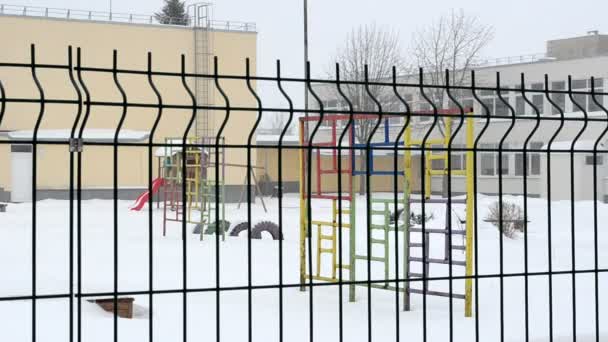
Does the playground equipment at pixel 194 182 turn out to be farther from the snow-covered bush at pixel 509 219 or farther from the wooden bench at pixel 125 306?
the snow-covered bush at pixel 509 219

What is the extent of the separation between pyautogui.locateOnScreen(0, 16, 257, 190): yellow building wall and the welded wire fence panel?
0.32ft

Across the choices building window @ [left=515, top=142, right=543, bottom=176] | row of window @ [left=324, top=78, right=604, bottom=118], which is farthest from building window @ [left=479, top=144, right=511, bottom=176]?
row of window @ [left=324, top=78, right=604, bottom=118]

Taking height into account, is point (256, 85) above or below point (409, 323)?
above

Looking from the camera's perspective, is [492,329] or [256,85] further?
[256,85]

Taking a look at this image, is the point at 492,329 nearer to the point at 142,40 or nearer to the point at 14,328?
the point at 14,328

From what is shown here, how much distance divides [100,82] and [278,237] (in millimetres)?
24819

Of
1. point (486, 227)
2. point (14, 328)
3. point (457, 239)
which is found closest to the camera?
point (14, 328)

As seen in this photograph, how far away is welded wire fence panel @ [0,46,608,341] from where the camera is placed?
404 centimetres

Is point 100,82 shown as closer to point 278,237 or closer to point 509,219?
point 509,219

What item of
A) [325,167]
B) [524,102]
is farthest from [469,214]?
[325,167]

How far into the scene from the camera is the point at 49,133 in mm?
29594

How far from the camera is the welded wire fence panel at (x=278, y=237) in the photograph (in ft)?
13.3

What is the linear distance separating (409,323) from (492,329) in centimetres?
80

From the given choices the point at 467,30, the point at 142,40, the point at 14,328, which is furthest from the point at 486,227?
the point at 467,30
